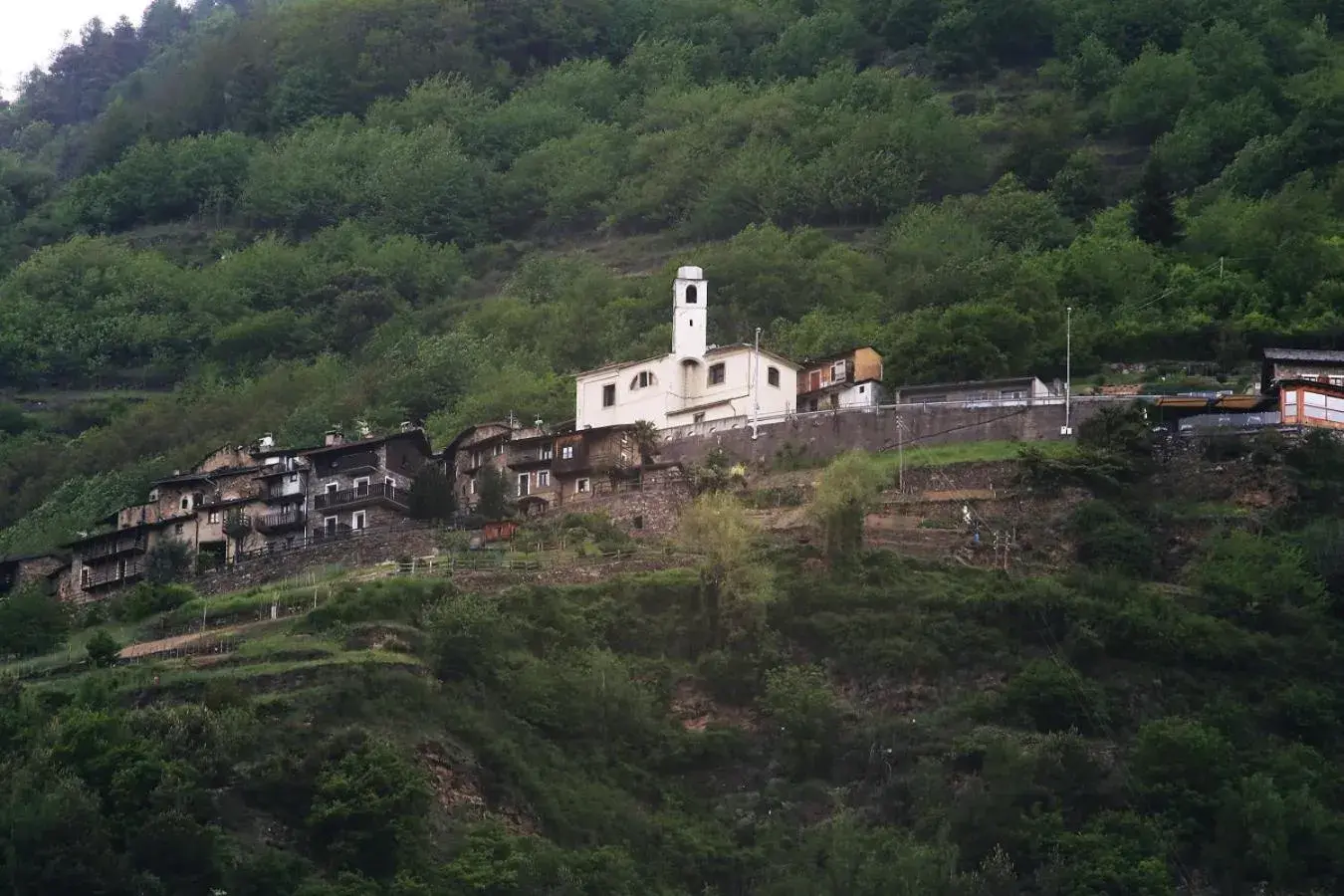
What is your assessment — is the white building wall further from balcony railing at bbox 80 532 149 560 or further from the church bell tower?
balcony railing at bbox 80 532 149 560

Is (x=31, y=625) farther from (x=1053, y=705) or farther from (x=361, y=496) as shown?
(x=1053, y=705)

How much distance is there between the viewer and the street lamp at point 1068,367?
68.9 meters

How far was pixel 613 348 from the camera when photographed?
3460 inches

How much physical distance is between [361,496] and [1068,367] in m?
18.3

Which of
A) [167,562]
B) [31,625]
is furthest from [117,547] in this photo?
[31,625]

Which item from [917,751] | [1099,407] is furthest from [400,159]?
[917,751]

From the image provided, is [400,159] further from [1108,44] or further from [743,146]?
[1108,44]

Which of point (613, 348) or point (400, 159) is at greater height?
point (400, 159)

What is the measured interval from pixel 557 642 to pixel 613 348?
1095 inches

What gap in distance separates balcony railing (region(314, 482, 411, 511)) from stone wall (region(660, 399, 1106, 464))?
6936 mm

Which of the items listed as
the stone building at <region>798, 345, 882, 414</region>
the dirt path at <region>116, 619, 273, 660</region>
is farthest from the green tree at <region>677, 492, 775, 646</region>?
the dirt path at <region>116, 619, 273, 660</region>

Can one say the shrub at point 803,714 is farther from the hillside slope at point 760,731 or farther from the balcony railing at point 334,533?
the balcony railing at point 334,533

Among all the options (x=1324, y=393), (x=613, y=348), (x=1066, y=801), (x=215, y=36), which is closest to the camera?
(x=1066, y=801)

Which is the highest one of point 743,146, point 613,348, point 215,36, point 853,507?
point 215,36
